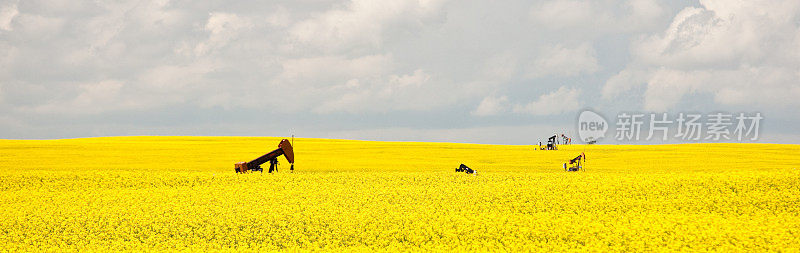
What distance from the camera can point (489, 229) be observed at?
2561 centimetres

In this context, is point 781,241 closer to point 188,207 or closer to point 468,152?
point 188,207

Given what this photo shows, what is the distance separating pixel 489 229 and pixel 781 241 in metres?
10.9

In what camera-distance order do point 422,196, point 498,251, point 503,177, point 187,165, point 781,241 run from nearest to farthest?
point 498,251
point 781,241
point 422,196
point 503,177
point 187,165

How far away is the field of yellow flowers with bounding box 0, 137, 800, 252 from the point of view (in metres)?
24.3

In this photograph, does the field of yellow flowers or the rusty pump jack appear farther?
the rusty pump jack

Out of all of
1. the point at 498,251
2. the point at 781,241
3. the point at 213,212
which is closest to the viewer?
the point at 498,251

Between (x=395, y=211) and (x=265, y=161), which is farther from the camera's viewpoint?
(x=265, y=161)

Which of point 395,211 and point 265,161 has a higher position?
point 265,161

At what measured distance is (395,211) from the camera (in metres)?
29.5

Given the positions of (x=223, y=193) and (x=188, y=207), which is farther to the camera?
(x=223, y=193)

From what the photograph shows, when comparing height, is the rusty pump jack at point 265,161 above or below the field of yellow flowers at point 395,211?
above

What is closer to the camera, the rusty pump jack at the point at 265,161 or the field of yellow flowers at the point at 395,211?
the field of yellow flowers at the point at 395,211

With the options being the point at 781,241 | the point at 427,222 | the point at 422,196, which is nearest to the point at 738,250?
the point at 781,241

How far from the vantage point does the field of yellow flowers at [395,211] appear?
24312 millimetres
